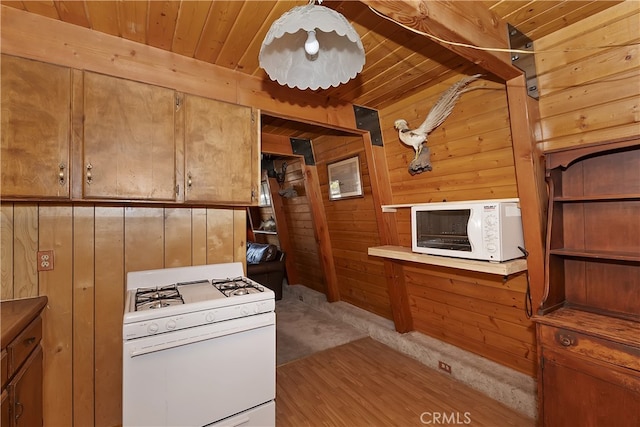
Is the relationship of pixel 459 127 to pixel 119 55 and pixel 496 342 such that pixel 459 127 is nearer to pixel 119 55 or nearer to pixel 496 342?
pixel 496 342

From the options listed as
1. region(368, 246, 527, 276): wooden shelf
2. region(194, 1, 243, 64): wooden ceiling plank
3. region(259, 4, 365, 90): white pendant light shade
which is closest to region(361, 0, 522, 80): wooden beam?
region(259, 4, 365, 90): white pendant light shade

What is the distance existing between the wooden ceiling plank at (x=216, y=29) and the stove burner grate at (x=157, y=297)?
1459 mm

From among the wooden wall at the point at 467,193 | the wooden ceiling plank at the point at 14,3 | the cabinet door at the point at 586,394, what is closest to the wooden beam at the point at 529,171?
the wooden wall at the point at 467,193

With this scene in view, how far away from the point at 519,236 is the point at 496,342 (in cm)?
94

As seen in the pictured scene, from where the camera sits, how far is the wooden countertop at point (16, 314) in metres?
1.20

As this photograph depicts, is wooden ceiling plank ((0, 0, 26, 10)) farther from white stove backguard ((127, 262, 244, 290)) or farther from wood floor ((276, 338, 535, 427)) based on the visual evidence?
wood floor ((276, 338, 535, 427))

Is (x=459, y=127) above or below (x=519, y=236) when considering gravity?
above

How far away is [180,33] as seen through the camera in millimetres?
1604

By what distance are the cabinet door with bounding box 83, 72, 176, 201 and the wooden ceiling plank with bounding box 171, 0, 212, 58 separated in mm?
269

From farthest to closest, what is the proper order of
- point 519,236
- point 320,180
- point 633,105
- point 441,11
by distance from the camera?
point 320,180, point 519,236, point 633,105, point 441,11

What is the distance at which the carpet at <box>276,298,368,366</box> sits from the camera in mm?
2987

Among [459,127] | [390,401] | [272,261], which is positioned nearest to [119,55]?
[459,127]

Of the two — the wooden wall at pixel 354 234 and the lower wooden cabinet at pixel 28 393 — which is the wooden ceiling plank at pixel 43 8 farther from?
the wooden wall at pixel 354 234

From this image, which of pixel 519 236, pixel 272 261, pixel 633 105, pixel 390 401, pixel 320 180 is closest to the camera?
pixel 633 105
